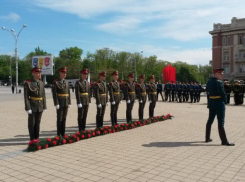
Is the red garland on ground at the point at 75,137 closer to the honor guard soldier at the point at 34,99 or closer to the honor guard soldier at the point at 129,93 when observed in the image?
the honor guard soldier at the point at 34,99

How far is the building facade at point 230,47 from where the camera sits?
58.8 m

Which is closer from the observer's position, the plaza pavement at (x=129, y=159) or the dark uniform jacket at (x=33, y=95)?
the plaza pavement at (x=129, y=159)

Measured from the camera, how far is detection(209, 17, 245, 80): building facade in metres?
58.8

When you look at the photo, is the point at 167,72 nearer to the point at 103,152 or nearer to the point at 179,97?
the point at 179,97

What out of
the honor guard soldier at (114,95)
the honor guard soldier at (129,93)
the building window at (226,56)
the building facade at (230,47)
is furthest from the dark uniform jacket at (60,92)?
the building window at (226,56)

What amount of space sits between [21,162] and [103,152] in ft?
5.60

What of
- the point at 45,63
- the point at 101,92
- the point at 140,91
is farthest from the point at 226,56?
the point at 101,92

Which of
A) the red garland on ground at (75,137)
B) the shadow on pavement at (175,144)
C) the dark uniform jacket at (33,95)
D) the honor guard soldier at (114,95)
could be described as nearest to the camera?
the red garland on ground at (75,137)

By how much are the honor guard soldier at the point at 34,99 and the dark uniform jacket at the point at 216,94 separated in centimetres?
426

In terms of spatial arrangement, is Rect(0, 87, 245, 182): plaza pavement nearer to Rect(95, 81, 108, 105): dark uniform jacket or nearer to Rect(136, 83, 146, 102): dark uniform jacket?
Rect(95, 81, 108, 105): dark uniform jacket

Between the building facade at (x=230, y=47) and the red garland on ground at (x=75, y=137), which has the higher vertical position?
the building facade at (x=230, y=47)

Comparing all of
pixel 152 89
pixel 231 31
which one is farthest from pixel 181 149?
pixel 231 31

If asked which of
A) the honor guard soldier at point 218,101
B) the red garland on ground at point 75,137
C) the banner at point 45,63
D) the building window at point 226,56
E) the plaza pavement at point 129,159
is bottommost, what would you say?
the plaza pavement at point 129,159

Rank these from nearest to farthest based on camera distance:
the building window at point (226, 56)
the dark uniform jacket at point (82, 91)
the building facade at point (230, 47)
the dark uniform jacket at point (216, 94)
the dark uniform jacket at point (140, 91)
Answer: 1. the dark uniform jacket at point (216, 94)
2. the dark uniform jacket at point (82, 91)
3. the dark uniform jacket at point (140, 91)
4. the building facade at point (230, 47)
5. the building window at point (226, 56)
